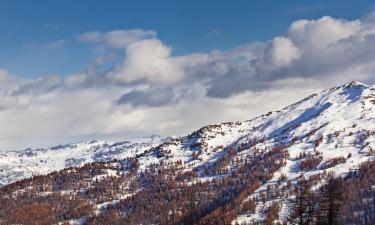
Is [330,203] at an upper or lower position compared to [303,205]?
upper

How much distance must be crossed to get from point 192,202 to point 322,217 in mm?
79068

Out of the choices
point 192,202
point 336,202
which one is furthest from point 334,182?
point 192,202

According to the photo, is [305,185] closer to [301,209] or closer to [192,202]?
[301,209]

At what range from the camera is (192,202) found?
159875 mm

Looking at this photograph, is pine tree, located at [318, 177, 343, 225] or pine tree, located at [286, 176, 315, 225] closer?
pine tree, located at [318, 177, 343, 225]

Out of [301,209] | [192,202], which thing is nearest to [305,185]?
[301,209]

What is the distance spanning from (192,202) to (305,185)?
79420 mm

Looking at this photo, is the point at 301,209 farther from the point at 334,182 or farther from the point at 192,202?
the point at 192,202

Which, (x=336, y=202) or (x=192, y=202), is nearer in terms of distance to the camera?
(x=336, y=202)

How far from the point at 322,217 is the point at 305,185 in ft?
17.0

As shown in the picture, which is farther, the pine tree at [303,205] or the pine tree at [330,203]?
the pine tree at [303,205]

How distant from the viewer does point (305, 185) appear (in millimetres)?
83250

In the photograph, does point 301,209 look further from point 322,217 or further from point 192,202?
point 192,202

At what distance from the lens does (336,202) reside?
84.7m
